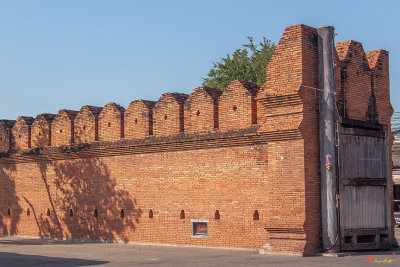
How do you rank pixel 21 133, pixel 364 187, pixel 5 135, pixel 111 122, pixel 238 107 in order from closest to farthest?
pixel 364 187, pixel 238 107, pixel 111 122, pixel 21 133, pixel 5 135

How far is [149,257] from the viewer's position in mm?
14789

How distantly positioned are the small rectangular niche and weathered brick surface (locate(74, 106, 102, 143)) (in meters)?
4.76

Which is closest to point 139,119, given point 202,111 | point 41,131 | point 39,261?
point 202,111

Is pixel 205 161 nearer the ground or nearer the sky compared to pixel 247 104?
nearer the ground

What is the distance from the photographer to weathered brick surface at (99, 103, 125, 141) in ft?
63.7

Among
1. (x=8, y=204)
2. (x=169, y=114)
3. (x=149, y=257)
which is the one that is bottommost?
(x=149, y=257)

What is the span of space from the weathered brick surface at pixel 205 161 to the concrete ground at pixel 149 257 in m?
0.81

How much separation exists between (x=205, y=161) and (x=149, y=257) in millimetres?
3403

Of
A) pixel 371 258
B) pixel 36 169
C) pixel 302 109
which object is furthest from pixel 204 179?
pixel 36 169

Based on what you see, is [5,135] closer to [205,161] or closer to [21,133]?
[21,133]

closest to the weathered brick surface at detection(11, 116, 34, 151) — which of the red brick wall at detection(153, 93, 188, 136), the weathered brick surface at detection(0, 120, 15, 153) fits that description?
the weathered brick surface at detection(0, 120, 15, 153)

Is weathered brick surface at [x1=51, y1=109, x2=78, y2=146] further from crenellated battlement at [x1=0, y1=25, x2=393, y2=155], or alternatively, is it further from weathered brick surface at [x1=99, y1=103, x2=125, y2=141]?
weathered brick surface at [x1=99, y1=103, x2=125, y2=141]

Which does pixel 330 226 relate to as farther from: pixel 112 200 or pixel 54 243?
pixel 54 243

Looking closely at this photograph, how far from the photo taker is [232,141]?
649 inches
